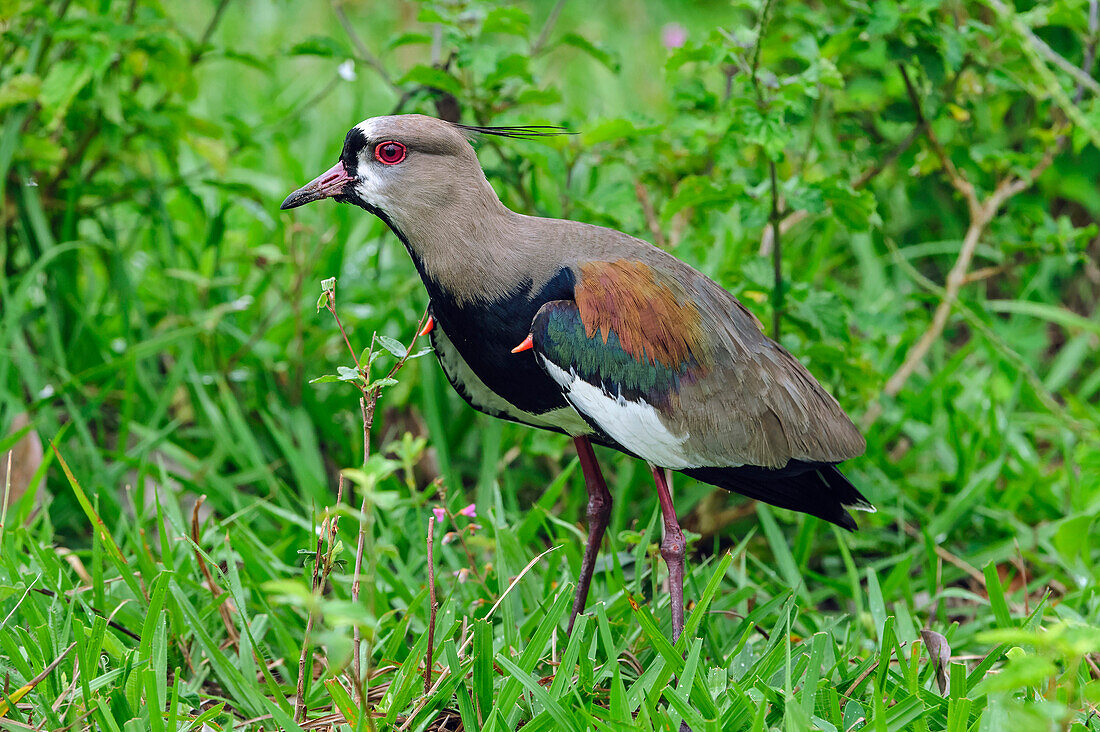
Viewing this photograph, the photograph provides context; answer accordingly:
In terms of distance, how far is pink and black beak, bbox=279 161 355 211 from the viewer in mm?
2328

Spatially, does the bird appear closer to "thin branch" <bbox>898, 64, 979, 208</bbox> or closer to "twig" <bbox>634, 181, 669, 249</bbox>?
"twig" <bbox>634, 181, 669, 249</bbox>

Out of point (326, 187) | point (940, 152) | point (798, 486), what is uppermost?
point (326, 187)

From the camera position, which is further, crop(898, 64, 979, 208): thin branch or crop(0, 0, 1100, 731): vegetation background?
crop(898, 64, 979, 208): thin branch

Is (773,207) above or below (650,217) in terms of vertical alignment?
above

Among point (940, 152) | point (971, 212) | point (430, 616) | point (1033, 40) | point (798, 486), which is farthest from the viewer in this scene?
point (971, 212)

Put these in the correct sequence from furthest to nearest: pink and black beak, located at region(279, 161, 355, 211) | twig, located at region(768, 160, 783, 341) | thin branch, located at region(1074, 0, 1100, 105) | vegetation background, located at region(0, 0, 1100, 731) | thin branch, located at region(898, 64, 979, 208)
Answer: thin branch, located at region(1074, 0, 1100, 105), thin branch, located at region(898, 64, 979, 208), twig, located at region(768, 160, 783, 341), pink and black beak, located at region(279, 161, 355, 211), vegetation background, located at region(0, 0, 1100, 731)

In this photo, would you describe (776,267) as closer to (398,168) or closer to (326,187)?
(398,168)

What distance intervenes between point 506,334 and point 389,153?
494mm

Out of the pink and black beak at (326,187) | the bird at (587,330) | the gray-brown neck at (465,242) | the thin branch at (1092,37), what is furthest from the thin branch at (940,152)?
the pink and black beak at (326,187)

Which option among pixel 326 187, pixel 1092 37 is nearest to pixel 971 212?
pixel 1092 37

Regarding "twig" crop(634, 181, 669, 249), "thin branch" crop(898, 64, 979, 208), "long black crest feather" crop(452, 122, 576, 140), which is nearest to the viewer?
"long black crest feather" crop(452, 122, 576, 140)

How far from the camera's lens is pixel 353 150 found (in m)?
2.32

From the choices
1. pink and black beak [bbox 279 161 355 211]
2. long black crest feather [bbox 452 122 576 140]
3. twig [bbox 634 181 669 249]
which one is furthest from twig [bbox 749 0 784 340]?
pink and black beak [bbox 279 161 355 211]

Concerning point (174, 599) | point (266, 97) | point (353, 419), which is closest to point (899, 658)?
point (174, 599)
